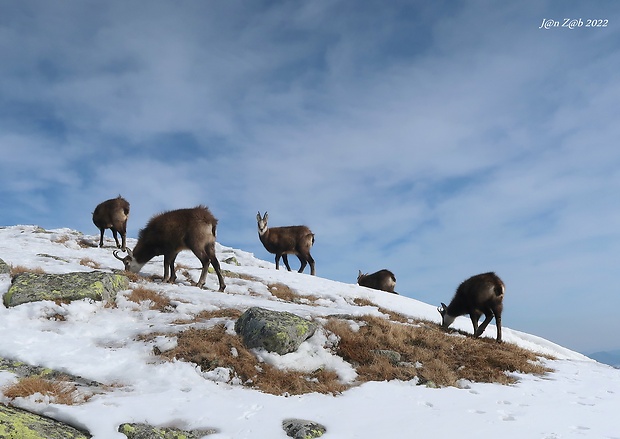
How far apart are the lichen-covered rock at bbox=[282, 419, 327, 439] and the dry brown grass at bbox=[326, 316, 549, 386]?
2902mm

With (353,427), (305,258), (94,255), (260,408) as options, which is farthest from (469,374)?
(305,258)

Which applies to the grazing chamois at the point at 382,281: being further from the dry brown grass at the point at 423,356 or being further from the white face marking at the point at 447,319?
the dry brown grass at the point at 423,356

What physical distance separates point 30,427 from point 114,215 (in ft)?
67.2

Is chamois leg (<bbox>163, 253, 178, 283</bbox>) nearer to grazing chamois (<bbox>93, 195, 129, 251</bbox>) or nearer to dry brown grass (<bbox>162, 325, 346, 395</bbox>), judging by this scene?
dry brown grass (<bbox>162, 325, 346, 395</bbox>)

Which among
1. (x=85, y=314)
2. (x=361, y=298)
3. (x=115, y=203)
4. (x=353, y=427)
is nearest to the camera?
(x=353, y=427)

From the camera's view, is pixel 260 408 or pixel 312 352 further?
pixel 312 352

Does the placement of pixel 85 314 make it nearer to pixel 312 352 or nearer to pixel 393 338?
pixel 312 352

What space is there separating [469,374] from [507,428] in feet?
11.2

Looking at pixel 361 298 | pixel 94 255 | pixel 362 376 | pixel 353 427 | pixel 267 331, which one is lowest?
pixel 353 427

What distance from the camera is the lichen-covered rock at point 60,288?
35.1ft

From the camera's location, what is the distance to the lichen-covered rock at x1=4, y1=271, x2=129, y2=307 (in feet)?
35.1

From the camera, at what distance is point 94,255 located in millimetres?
20812

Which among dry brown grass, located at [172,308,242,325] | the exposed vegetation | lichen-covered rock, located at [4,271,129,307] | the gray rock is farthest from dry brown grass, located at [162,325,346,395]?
lichen-covered rock, located at [4,271,129,307]

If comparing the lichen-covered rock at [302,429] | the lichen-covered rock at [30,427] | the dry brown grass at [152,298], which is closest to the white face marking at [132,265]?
the dry brown grass at [152,298]
